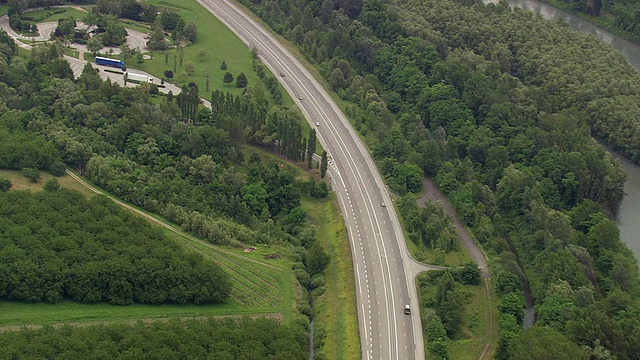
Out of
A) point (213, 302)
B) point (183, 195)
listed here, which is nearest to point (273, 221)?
point (183, 195)

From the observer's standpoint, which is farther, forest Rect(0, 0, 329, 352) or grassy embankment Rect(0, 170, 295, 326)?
forest Rect(0, 0, 329, 352)

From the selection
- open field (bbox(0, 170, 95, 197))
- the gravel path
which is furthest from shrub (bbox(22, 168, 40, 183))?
the gravel path

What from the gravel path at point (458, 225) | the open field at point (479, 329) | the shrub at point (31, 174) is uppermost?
the gravel path at point (458, 225)

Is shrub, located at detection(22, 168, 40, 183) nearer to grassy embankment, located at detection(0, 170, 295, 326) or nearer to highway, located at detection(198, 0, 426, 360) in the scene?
grassy embankment, located at detection(0, 170, 295, 326)

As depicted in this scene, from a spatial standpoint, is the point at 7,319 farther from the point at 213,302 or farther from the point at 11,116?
the point at 11,116

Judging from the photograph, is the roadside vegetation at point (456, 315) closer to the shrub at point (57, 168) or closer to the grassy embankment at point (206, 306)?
the grassy embankment at point (206, 306)

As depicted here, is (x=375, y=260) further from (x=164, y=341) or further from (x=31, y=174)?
(x=31, y=174)

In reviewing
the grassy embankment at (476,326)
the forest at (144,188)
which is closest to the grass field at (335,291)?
the forest at (144,188)
